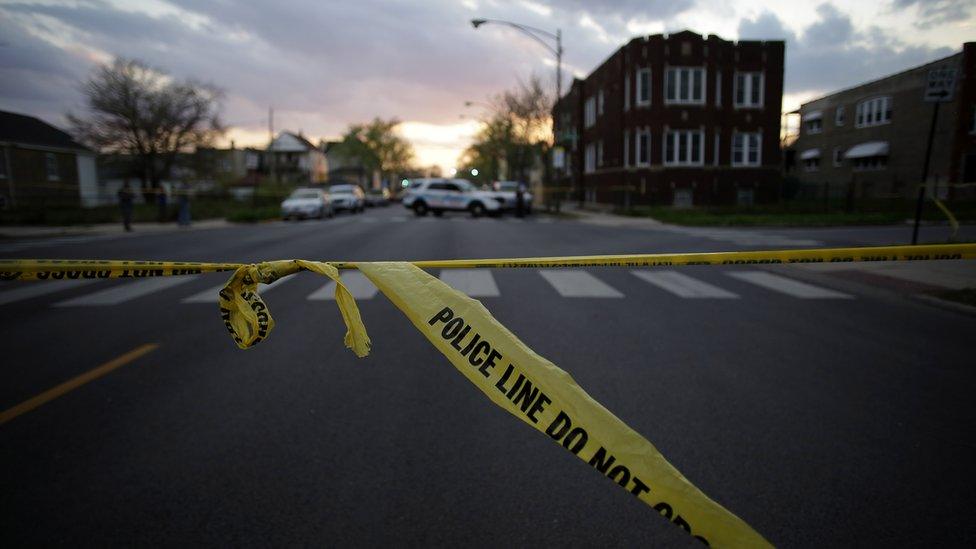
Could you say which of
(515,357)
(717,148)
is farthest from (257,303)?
(717,148)

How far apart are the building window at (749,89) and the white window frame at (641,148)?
5846 mm

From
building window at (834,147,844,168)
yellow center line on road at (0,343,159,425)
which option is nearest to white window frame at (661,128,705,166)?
building window at (834,147,844,168)

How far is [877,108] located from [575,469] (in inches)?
1841

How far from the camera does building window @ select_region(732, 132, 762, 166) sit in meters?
35.2

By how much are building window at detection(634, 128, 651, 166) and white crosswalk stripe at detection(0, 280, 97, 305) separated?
99.3ft

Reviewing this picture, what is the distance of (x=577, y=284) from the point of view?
9.54 m

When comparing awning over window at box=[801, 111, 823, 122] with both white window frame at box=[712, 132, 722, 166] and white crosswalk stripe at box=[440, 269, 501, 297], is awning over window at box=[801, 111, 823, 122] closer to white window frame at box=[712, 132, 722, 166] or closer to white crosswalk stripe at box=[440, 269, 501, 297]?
white window frame at box=[712, 132, 722, 166]

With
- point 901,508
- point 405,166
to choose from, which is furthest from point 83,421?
A: point 405,166

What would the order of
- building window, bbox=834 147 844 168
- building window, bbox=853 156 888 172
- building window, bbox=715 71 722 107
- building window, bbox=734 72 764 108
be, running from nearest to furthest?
building window, bbox=715 71 722 107
building window, bbox=734 72 764 108
building window, bbox=853 156 888 172
building window, bbox=834 147 844 168

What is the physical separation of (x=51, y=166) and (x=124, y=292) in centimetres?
4384

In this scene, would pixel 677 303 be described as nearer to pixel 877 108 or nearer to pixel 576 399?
pixel 576 399

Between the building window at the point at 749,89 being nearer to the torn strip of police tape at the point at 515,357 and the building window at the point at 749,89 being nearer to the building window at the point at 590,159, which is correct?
the building window at the point at 590,159

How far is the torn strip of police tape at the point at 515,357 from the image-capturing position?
1686mm

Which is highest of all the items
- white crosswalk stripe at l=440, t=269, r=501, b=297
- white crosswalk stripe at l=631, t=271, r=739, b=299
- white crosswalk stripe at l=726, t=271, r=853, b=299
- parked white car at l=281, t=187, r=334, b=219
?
parked white car at l=281, t=187, r=334, b=219
